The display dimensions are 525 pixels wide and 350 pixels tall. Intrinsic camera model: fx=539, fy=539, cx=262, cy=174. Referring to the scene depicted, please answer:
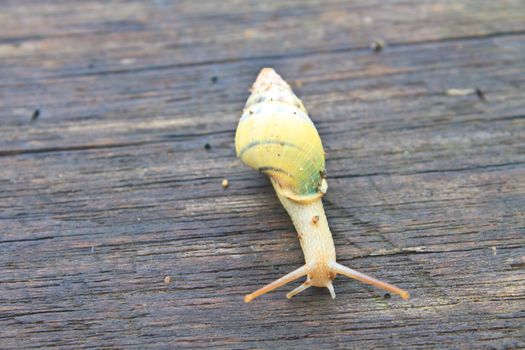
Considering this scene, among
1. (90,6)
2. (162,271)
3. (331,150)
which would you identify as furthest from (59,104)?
(331,150)

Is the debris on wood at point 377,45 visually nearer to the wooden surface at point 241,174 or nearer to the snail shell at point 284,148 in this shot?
the wooden surface at point 241,174

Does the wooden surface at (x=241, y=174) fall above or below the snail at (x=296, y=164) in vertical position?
below

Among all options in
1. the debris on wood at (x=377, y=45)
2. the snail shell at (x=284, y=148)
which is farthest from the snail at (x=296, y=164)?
the debris on wood at (x=377, y=45)

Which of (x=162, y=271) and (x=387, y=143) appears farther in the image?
(x=387, y=143)

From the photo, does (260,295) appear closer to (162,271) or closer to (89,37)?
(162,271)

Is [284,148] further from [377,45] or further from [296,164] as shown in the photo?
[377,45]

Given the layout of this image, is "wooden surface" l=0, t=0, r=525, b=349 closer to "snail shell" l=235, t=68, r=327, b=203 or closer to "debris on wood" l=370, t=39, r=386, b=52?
"debris on wood" l=370, t=39, r=386, b=52

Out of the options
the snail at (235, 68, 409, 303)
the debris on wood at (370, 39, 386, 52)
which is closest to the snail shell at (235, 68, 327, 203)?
the snail at (235, 68, 409, 303)
